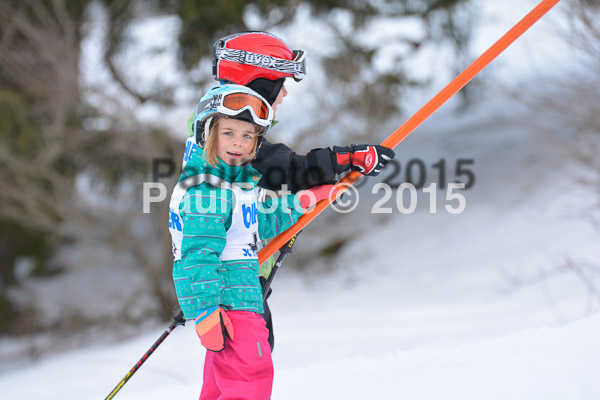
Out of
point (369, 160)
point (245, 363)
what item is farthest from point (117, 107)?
point (245, 363)

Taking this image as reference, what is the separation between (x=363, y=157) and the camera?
2012 millimetres

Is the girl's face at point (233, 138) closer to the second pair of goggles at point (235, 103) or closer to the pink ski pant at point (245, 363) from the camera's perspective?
the second pair of goggles at point (235, 103)

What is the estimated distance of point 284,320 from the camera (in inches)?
241

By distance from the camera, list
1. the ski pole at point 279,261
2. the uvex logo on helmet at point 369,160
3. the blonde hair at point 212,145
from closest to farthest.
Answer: the blonde hair at point 212,145 < the uvex logo on helmet at point 369,160 < the ski pole at point 279,261

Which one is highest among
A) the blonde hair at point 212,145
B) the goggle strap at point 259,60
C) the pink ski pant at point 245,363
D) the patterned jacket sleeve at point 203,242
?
the goggle strap at point 259,60

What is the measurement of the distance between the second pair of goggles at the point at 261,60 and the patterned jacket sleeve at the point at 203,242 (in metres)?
0.53

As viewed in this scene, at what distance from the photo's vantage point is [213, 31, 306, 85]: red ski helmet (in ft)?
6.74

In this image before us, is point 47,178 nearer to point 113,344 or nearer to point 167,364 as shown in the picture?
point 113,344

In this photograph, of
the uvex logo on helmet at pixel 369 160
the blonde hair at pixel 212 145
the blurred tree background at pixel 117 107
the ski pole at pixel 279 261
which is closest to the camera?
the blonde hair at pixel 212 145

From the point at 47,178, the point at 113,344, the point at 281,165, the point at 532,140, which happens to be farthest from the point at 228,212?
the point at 532,140

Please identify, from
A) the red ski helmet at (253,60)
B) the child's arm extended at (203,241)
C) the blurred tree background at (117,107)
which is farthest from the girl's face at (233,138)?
the blurred tree background at (117,107)

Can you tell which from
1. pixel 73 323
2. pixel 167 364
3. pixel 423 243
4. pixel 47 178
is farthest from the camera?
pixel 423 243

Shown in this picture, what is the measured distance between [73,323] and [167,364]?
148 inches

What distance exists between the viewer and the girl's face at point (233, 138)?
1874mm
